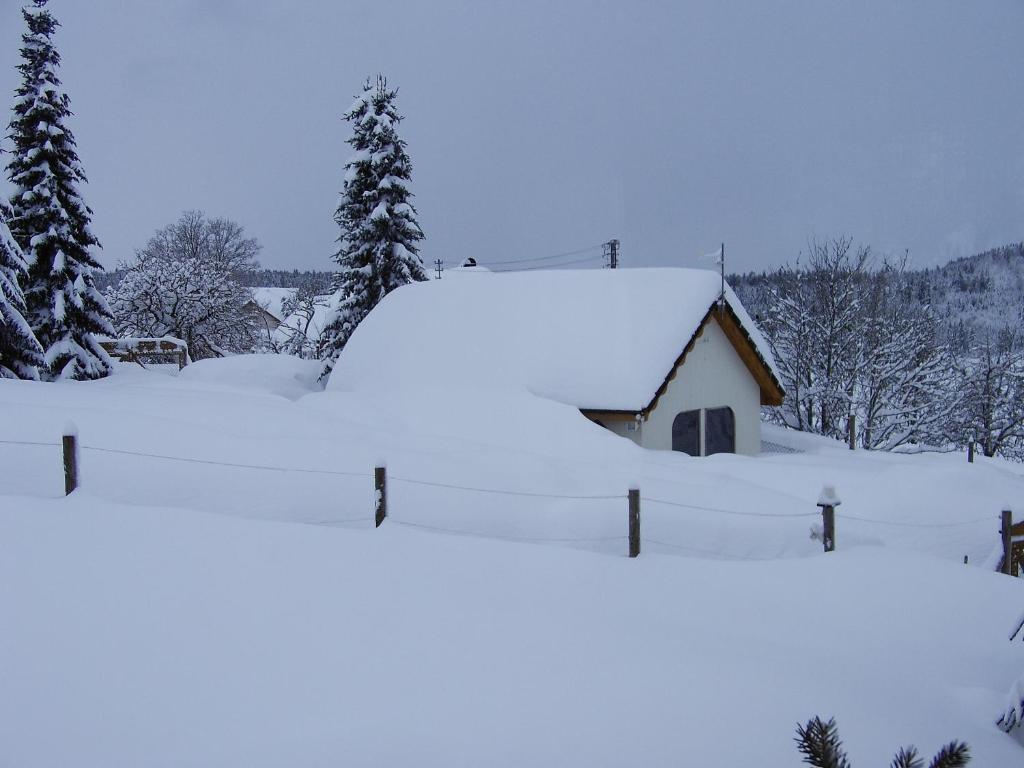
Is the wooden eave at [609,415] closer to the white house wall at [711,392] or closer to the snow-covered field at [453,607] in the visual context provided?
the white house wall at [711,392]

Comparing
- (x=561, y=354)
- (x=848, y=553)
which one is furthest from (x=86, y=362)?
(x=848, y=553)

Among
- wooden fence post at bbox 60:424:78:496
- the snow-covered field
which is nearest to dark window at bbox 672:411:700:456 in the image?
the snow-covered field

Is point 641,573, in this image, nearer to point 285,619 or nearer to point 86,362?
point 285,619

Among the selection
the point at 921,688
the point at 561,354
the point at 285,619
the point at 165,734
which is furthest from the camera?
the point at 561,354

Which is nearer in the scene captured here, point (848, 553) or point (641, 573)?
point (641, 573)

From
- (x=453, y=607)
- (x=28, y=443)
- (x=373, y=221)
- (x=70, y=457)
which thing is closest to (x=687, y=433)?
(x=453, y=607)

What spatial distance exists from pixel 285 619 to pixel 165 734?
1.58 m

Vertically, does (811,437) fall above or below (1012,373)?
below

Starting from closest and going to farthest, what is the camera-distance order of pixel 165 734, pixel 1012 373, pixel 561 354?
pixel 165 734, pixel 561 354, pixel 1012 373

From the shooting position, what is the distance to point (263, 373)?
24781mm

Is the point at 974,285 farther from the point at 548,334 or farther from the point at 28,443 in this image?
the point at 28,443

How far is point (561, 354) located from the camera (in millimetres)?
16609

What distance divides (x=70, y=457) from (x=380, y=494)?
3.77 m

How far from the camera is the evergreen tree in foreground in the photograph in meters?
26.6
